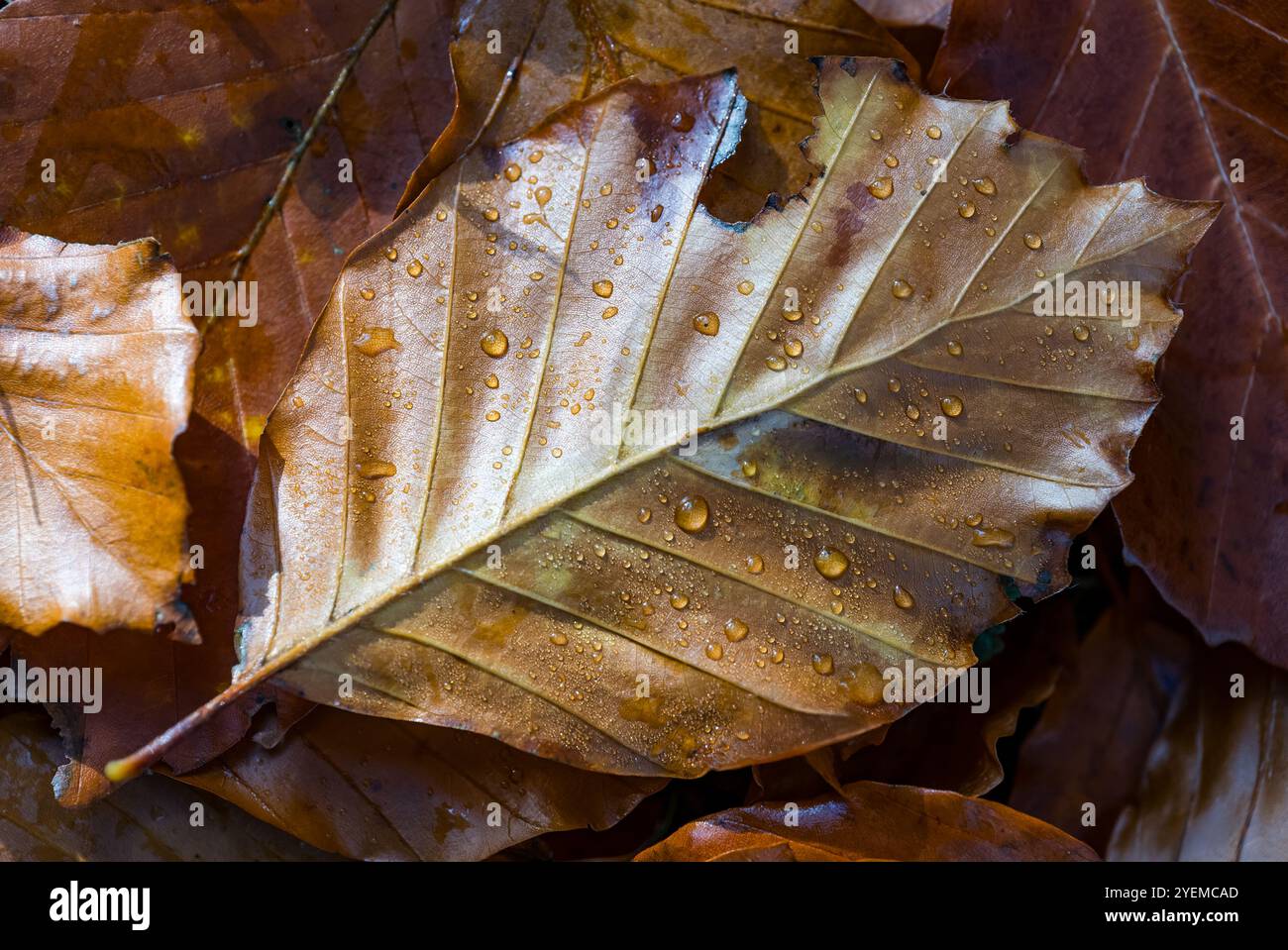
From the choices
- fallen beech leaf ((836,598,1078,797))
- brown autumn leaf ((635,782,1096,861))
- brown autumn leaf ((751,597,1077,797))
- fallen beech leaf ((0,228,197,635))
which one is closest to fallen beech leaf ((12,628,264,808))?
fallen beech leaf ((0,228,197,635))

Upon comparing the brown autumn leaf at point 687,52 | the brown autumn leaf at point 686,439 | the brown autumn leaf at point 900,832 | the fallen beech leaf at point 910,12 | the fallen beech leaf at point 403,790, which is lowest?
the brown autumn leaf at point 900,832

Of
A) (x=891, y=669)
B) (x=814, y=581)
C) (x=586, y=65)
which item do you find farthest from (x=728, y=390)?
(x=586, y=65)

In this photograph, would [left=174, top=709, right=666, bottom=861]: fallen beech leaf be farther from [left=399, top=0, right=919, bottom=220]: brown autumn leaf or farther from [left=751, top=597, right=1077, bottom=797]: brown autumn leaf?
[left=399, top=0, right=919, bottom=220]: brown autumn leaf

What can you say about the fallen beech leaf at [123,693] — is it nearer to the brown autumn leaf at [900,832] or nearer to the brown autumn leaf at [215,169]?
the brown autumn leaf at [215,169]

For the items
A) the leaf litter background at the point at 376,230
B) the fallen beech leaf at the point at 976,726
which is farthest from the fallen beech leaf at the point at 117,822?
the fallen beech leaf at the point at 976,726

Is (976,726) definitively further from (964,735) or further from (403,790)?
(403,790)

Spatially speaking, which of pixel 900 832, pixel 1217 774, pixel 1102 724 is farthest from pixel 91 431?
pixel 1217 774
